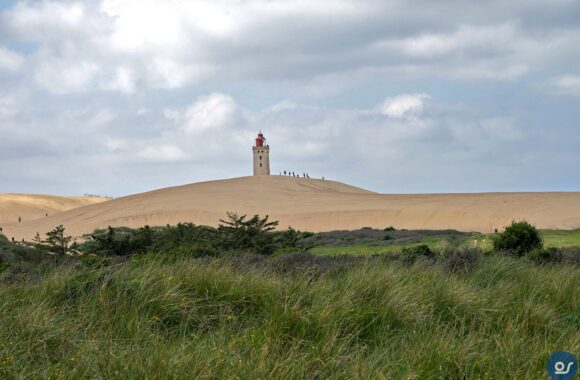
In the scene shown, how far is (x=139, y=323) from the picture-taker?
7.57 metres

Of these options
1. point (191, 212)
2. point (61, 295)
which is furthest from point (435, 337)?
point (191, 212)

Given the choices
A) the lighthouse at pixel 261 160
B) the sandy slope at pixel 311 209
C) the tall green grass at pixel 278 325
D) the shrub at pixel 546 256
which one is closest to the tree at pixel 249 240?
the shrub at pixel 546 256

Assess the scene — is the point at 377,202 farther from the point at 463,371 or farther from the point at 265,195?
the point at 463,371

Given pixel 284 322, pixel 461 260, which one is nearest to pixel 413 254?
pixel 461 260

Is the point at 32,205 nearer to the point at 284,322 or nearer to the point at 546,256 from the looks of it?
the point at 546,256

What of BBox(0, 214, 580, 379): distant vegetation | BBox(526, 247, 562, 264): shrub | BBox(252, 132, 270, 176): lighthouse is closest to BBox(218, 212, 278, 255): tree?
BBox(526, 247, 562, 264): shrub

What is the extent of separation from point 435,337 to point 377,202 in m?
60.6

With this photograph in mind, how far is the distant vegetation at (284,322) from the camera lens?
6277 millimetres

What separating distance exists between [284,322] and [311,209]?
179 feet

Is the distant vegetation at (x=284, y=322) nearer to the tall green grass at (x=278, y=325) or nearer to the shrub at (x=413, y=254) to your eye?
the tall green grass at (x=278, y=325)

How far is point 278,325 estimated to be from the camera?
7.79 m

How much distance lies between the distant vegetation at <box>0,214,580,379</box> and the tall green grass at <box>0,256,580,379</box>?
2 cm

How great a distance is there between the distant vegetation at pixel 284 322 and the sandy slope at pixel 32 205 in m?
90.6

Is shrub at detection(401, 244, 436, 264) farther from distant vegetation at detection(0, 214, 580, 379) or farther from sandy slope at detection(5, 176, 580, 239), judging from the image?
sandy slope at detection(5, 176, 580, 239)
